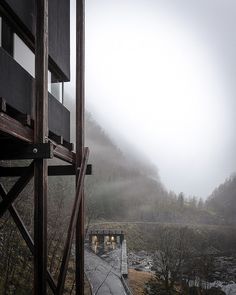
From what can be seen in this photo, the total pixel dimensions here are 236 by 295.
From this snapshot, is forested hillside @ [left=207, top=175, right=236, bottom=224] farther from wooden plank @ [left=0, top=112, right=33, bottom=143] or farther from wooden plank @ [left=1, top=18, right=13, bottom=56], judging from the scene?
wooden plank @ [left=0, top=112, right=33, bottom=143]

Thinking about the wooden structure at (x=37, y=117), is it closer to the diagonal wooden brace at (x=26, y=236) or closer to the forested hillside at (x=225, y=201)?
the diagonal wooden brace at (x=26, y=236)

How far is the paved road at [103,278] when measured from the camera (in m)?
20.5

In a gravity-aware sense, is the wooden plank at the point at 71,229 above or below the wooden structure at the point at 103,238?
above

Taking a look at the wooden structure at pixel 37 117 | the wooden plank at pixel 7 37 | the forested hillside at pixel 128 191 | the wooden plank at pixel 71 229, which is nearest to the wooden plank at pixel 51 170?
the wooden structure at pixel 37 117

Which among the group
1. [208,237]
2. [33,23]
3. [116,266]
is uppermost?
[33,23]

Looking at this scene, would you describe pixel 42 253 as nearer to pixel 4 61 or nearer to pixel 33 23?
pixel 4 61

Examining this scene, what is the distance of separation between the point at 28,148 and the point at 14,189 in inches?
31.3

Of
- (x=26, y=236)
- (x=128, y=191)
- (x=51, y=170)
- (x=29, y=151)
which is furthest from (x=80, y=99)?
(x=128, y=191)

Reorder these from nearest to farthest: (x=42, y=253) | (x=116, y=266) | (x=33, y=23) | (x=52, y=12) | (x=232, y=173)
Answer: (x=42, y=253), (x=33, y=23), (x=52, y=12), (x=116, y=266), (x=232, y=173)

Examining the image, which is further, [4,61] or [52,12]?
[52,12]

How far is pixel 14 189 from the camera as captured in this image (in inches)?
191

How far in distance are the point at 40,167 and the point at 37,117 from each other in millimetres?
699

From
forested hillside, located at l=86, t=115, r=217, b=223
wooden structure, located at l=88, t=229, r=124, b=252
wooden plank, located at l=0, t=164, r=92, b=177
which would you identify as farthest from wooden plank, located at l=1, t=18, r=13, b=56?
forested hillside, located at l=86, t=115, r=217, b=223

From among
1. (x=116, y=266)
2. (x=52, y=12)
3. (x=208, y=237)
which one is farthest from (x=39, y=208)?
(x=208, y=237)
